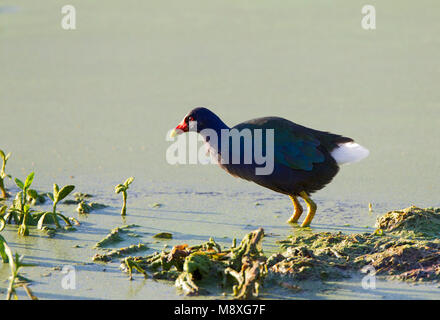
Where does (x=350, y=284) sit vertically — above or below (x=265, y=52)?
below

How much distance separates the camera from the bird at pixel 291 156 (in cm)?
572

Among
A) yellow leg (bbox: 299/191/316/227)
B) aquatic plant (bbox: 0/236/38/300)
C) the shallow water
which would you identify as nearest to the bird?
yellow leg (bbox: 299/191/316/227)

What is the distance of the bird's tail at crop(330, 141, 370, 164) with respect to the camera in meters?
5.84

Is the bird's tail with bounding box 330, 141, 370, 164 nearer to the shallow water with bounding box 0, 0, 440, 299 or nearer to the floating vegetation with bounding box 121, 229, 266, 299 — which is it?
the shallow water with bounding box 0, 0, 440, 299

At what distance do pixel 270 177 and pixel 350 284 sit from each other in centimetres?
146

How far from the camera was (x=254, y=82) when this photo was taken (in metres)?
9.16

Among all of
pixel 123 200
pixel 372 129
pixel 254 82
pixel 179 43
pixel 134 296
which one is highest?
pixel 179 43

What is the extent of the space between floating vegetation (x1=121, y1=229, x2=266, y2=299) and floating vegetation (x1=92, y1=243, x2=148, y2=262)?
0.71 ft

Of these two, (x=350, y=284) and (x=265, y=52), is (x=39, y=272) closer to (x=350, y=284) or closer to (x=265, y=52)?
(x=350, y=284)

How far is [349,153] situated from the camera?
5.87m

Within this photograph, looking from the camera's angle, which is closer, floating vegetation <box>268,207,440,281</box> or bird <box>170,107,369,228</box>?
floating vegetation <box>268,207,440,281</box>

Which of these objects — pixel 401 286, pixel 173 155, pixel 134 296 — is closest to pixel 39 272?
pixel 134 296

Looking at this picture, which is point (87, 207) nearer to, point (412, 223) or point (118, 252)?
point (118, 252)

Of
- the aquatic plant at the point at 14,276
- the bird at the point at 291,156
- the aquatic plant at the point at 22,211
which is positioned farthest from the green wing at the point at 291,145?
the aquatic plant at the point at 14,276
